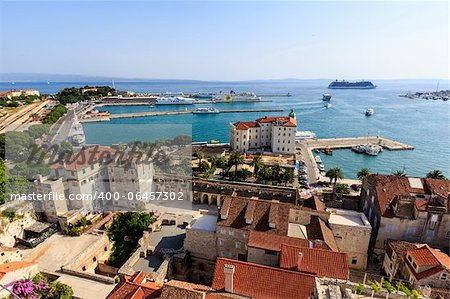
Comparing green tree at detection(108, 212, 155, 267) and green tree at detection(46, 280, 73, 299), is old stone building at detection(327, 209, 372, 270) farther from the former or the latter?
green tree at detection(46, 280, 73, 299)

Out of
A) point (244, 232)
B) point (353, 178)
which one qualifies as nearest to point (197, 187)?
point (244, 232)

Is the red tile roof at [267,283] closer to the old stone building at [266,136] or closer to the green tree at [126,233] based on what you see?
the green tree at [126,233]

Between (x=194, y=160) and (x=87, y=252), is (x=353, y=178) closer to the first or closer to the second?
(x=194, y=160)

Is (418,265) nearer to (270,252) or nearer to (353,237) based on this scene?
(353,237)

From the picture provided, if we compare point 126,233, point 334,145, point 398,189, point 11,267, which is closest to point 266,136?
point 334,145

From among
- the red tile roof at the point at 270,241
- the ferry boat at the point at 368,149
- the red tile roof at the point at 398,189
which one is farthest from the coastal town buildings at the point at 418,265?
the ferry boat at the point at 368,149
